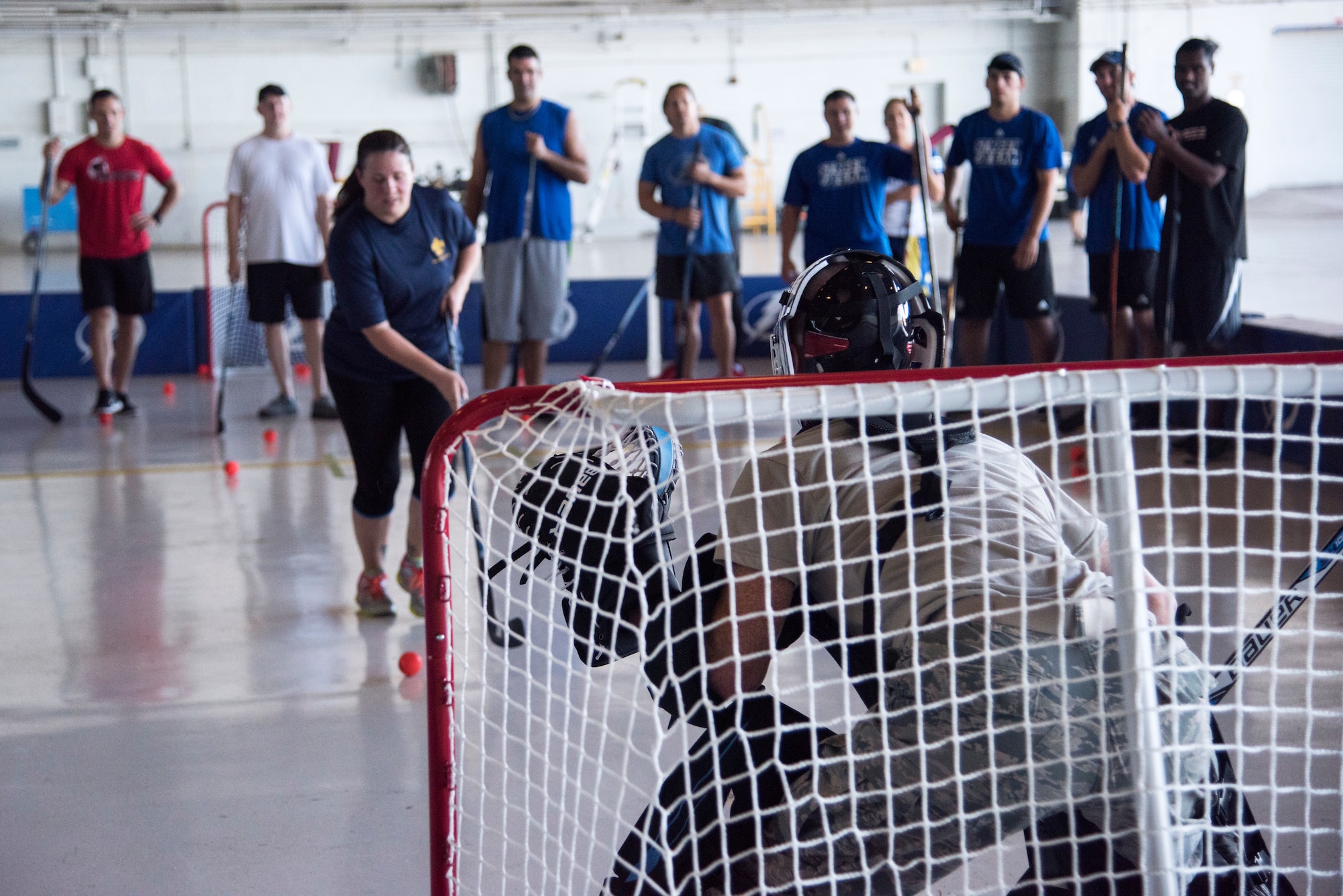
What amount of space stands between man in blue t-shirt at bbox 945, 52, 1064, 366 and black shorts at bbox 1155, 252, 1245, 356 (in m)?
0.70

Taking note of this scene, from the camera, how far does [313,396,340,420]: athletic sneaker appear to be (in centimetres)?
711

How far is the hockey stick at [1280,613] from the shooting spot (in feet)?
5.46

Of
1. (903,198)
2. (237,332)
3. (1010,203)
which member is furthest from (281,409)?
(1010,203)

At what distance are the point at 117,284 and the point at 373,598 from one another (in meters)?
4.25

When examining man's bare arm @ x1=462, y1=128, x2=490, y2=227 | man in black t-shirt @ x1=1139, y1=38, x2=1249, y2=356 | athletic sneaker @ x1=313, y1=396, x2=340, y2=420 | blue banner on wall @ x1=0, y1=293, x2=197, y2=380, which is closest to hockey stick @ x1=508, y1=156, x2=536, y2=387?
man's bare arm @ x1=462, y1=128, x2=490, y2=227

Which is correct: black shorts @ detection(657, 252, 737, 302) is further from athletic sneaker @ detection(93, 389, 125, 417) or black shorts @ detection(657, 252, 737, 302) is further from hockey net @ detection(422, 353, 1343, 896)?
hockey net @ detection(422, 353, 1343, 896)

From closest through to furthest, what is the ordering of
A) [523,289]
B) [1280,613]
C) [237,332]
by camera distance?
[1280,613]
[523,289]
[237,332]

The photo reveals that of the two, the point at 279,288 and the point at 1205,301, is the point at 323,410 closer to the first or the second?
the point at 279,288

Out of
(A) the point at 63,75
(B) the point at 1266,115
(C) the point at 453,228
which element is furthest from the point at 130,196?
(B) the point at 1266,115

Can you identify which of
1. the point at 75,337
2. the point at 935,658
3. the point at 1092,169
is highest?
the point at 1092,169

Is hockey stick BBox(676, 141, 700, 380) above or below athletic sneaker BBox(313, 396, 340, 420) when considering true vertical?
above

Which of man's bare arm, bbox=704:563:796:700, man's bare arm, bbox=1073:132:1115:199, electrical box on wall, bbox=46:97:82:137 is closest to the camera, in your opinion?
man's bare arm, bbox=704:563:796:700

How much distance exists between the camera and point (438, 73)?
18.6 meters

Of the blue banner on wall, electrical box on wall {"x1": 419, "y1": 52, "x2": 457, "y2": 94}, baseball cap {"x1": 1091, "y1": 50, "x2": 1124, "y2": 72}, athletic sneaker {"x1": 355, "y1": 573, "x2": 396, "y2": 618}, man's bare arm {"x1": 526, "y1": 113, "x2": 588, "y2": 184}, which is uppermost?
electrical box on wall {"x1": 419, "y1": 52, "x2": 457, "y2": 94}
